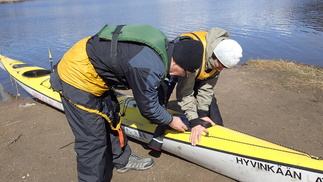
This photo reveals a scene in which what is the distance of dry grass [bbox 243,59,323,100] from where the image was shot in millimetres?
5492

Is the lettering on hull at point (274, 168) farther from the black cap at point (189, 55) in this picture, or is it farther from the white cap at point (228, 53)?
the black cap at point (189, 55)

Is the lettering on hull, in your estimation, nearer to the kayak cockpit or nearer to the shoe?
the shoe

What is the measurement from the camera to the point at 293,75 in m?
6.29

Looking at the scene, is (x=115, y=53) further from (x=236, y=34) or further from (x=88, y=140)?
→ (x=236, y=34)

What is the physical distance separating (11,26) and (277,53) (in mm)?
18022

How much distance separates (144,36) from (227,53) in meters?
1.00

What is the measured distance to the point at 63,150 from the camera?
12.5 ft

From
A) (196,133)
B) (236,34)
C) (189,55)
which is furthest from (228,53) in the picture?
(236,34)

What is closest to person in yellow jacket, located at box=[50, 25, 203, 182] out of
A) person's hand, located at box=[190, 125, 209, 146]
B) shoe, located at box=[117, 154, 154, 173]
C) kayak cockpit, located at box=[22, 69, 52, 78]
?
person's hand, located at box=[190, 125, 209, 146]

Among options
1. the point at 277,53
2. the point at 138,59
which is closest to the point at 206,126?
the point at 138,59

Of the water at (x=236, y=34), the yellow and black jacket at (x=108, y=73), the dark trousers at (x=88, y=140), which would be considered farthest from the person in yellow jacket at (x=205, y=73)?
the water at (x=236, y=34)

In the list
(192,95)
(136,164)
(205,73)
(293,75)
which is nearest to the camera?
(205,73)

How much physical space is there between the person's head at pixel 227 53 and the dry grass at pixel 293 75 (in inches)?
135

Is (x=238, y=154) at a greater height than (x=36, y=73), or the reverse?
(x=238, y=154)
